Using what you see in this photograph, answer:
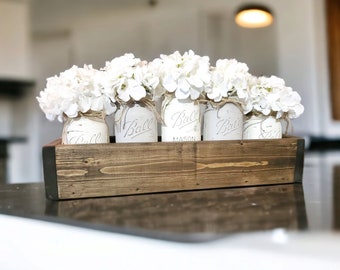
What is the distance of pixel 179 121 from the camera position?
0.77 metres

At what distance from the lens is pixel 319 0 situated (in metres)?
3.02

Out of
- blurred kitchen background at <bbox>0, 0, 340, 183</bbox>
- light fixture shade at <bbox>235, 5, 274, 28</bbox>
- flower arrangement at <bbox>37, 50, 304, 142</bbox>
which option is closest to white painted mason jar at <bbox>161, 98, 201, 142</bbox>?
flower arrangement at <bbox>37, 50, 304, 142</bbox>

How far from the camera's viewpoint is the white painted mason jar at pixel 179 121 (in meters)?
0.77

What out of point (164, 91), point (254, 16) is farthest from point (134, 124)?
point (254, 16)

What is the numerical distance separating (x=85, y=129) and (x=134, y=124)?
9 cm

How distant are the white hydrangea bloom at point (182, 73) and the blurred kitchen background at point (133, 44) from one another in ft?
7.89

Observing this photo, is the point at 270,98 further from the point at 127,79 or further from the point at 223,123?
the point at 127,79

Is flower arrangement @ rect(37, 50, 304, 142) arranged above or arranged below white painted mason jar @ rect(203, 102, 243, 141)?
above

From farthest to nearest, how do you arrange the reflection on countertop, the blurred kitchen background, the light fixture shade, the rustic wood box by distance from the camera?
the light fixture shade → the blurred kitchen background → the rustic wood box → the reflection on countertop

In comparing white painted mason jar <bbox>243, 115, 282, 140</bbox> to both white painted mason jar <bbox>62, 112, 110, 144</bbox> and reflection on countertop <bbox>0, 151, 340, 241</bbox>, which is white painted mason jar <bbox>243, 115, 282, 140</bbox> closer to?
reflection on countertop <bbox>0, 151, 340, 241</bbox>

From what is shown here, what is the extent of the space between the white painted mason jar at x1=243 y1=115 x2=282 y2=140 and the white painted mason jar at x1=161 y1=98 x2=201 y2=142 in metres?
0.12

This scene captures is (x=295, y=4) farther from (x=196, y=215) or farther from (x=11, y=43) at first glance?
(x=196, y=215)

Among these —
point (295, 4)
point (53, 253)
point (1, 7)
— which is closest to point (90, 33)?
point (1, 7)

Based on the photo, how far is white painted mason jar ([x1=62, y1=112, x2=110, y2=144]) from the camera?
2.41 ft
